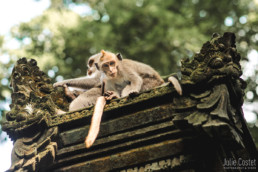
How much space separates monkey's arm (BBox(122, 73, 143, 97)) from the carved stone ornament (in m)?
0.88

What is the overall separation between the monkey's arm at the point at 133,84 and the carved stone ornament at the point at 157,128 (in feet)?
2.89

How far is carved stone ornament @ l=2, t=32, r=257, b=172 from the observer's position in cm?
292

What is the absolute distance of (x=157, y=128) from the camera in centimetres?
318

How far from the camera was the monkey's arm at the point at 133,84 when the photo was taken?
14.4 ft

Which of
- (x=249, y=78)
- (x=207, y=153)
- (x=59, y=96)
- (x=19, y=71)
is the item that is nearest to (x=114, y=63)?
(x=59, y=96)

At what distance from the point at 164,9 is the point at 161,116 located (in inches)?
333

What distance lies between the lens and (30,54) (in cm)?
1084

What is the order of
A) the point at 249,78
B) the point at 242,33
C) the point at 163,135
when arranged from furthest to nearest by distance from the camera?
1. the point at 242,33
2. the point at 249,78
3. the point at 163,135

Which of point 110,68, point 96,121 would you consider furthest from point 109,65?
point 96,121

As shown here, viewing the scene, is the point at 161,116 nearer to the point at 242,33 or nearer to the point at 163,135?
the point at 163,135

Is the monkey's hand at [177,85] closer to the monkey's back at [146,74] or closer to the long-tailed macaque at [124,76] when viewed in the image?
the long-tailed macaque at [124,76]

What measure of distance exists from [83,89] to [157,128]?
2.01 m

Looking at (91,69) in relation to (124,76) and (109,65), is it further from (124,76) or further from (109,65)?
(124,76)

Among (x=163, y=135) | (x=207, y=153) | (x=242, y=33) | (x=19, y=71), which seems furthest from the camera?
(x=242, y=33)
